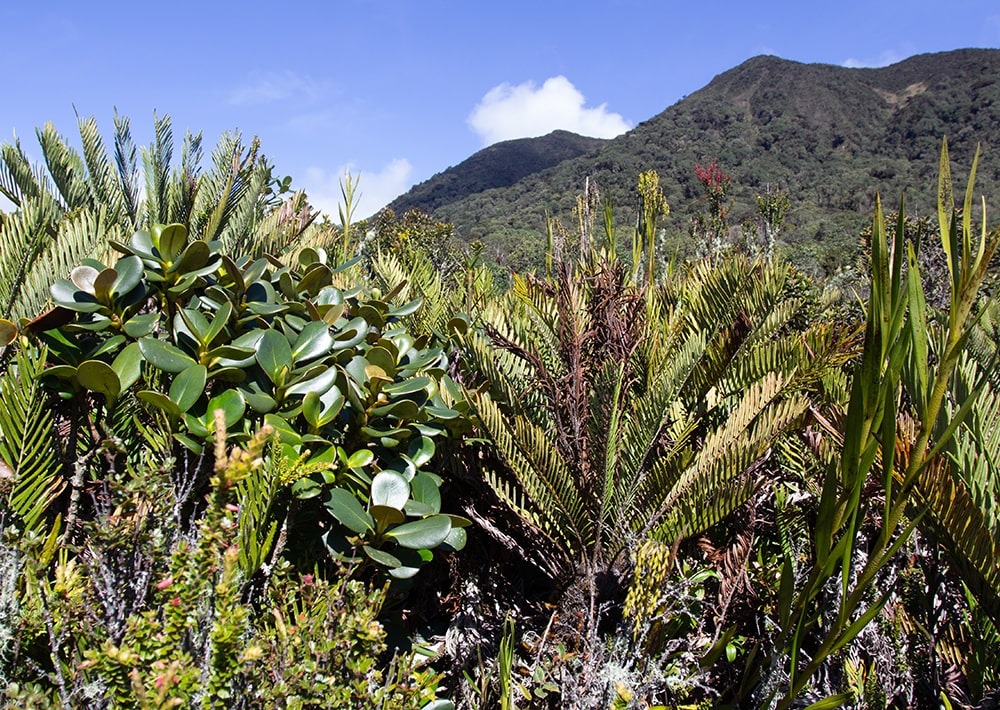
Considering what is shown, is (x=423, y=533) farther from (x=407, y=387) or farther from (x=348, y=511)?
(x=407, y=387)

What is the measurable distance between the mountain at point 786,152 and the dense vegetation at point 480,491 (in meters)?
27.6

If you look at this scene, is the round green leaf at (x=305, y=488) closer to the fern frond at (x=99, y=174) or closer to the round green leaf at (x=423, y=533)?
the round green leaf at (x=423, y=533)

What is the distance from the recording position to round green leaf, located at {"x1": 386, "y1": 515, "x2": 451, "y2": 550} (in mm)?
1589

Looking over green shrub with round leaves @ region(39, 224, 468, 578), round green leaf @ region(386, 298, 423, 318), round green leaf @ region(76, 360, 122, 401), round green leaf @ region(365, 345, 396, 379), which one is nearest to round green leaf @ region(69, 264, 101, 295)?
green shrub with round leaves @ region(39, 224, 468, 578)

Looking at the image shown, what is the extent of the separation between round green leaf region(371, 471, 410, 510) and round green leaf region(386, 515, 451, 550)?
0.06m

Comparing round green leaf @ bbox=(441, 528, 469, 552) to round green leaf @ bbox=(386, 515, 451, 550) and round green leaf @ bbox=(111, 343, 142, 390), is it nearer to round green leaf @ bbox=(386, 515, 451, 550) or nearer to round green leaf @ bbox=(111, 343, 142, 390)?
round green leaf @ bbox=(386, 515, 451, 550)

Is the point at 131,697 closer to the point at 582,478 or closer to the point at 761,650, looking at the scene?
the point at 582,478

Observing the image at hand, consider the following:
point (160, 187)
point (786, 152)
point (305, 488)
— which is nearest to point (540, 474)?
point (305, 488)

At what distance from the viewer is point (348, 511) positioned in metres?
1.58

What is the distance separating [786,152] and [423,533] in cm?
7241

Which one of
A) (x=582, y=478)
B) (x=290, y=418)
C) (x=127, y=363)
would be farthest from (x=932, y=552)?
(x=127, y=363)

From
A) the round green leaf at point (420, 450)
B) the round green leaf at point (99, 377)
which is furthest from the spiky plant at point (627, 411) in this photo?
the round green leaf at point (99, 377)

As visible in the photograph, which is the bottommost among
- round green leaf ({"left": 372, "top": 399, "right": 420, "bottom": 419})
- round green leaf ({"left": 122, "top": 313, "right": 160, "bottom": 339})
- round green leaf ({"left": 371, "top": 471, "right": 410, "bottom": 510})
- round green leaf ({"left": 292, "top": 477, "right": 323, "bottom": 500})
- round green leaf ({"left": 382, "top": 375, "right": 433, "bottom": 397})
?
round green leaf ({"left": 371, "top": 471, "right": 410, "bottom": 510})

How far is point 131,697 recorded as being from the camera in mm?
1116
